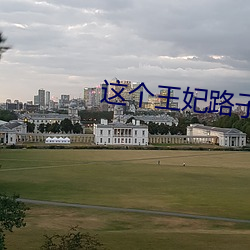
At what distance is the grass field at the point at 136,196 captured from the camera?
16.2 metres

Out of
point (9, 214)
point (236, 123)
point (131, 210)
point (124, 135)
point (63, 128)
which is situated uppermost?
point (236, 123)

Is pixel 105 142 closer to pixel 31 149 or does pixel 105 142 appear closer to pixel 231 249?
pixel 31 149

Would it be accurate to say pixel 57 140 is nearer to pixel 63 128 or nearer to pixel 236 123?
pixel 63 128

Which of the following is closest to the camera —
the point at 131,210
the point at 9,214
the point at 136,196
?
the point at 9,214

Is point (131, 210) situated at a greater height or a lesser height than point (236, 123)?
lesser

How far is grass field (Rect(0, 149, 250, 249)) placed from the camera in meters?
16.2

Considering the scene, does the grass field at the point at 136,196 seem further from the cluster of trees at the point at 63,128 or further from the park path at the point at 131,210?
the cluster of trees at the point at 63,128

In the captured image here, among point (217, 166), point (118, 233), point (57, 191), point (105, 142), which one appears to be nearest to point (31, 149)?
point (105, 142)

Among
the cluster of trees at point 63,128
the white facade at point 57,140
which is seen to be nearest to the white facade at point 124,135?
the white facade at point 57,140

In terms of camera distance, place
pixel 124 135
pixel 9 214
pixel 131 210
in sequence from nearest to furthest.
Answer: pixel 9 214
pixel 131 210
pixel 124 135

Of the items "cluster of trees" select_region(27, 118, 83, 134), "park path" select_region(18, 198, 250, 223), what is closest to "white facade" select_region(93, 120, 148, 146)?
"cluster of trees" select_region(27, 118, 83, 134)

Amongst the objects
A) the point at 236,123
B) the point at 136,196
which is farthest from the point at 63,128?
the point at 136,196

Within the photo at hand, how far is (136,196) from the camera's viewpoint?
88.9ft

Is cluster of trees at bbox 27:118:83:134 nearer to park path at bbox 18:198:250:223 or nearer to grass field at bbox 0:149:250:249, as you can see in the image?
grass field at bbox 0:149:250:249
